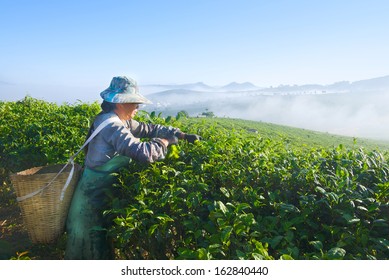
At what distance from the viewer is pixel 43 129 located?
627 cm

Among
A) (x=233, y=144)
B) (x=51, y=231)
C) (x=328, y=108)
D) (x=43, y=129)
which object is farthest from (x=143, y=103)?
(x=328, y=108)

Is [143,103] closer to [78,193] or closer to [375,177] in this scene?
[78,193]

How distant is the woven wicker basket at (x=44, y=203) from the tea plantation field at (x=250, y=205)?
1.86ft

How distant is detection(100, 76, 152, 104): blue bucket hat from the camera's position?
3568 mm

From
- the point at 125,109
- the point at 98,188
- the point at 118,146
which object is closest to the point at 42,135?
the point at 125,109

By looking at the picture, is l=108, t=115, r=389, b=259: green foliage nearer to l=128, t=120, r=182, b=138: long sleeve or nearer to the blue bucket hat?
l=128, t=120, r=182, b=138: long sleeve

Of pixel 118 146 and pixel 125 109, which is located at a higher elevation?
pixel 125 109

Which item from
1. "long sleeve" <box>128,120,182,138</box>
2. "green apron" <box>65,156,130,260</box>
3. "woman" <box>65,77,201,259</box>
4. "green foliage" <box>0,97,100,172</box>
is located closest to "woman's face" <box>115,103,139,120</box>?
"woman" <box>65,77,201,259</box>

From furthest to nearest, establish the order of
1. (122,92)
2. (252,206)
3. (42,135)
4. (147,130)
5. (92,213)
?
1. (42,135)
2. (147,130)
3. (122,92)
4. (92,213)
5. (252,206)

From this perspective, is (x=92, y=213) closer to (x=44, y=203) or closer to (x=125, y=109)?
(x=44, y=203)

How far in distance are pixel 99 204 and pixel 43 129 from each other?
3.48 metres

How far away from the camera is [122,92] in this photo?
3.65 meters

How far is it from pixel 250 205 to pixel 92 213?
163 cm

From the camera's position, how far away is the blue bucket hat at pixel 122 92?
140 inches
